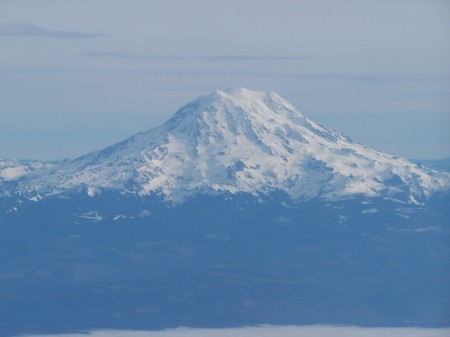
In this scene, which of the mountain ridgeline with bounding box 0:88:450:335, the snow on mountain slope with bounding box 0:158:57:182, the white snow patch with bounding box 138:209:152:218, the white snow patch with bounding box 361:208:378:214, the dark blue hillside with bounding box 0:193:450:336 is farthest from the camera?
the snow on mountain slope with bounding box 0:158:57:182

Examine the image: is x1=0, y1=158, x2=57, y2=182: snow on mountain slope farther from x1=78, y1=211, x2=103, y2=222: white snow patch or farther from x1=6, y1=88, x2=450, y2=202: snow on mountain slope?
x1=78, y1=211, x2=103, y2=222: white snow patch

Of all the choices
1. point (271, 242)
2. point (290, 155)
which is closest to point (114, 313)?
point (271, 242)

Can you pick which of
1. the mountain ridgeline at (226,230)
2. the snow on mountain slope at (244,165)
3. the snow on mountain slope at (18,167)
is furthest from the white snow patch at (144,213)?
the snow on mountain slope at (18,167)

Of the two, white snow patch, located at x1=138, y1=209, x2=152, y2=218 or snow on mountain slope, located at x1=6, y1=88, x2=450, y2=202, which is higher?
snow on mountain slope, located at x1=6, y1=88, x2=450, y2=202

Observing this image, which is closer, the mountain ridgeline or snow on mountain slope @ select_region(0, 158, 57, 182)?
the mountain ridgeline

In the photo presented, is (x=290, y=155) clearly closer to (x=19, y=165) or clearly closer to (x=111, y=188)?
(x=111, y=188)

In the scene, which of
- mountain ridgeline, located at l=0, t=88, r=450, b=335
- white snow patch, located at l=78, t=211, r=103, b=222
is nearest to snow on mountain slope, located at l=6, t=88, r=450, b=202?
mountain ridgeline, located at l=0, t=88, r=450, b=335

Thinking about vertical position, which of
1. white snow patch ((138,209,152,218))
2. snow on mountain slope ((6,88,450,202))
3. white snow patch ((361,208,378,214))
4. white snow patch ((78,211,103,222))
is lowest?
white snow patch ((78,211,103,222))

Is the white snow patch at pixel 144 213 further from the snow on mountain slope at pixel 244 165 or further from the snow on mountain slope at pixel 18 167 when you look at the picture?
the snow on mountain slope at pixel 18 167
